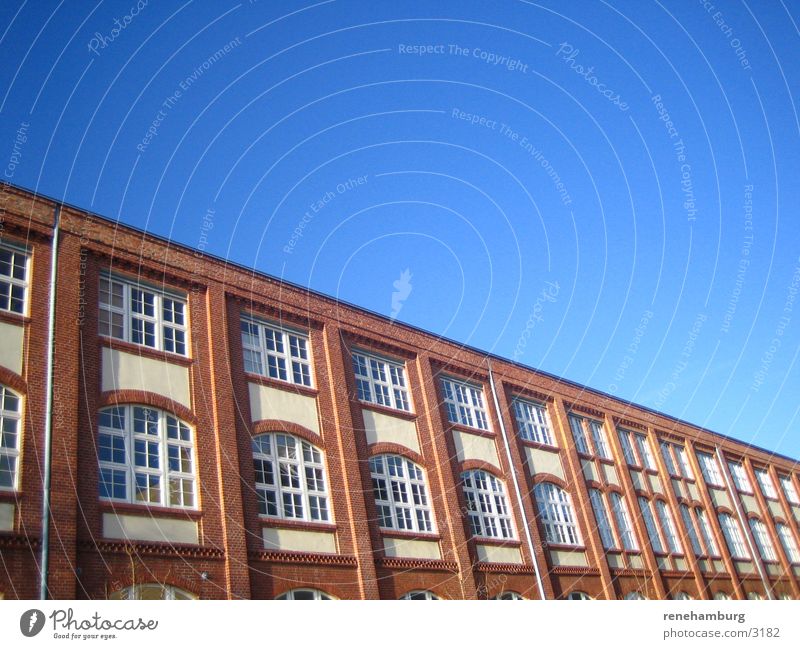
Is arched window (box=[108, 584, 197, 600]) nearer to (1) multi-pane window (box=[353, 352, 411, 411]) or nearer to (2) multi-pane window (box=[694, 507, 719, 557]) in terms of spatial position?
(1) multi-pane window (box=[353, 352, 411, 411])

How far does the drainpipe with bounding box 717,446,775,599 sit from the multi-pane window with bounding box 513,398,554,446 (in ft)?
55.4

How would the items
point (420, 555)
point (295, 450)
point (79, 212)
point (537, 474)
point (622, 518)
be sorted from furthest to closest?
1. point (622, 518)
2. point (537, 474)
3. point (420, 555)
4. point (295, 450)
5. point (79, 212)

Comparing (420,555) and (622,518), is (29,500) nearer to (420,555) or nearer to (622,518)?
(420,555)

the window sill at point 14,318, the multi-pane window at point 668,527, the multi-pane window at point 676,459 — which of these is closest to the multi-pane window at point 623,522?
the multi-pane window at point 668,527

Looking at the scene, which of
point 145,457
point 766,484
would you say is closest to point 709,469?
point 766,484

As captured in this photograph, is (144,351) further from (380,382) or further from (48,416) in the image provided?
(380,382)

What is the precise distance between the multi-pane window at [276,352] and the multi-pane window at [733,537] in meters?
29.5

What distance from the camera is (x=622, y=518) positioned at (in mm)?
37094

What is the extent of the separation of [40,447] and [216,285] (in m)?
8.52

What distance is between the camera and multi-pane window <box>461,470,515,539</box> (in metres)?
29.3

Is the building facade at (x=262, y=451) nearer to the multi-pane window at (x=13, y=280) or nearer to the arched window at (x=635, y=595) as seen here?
the multi-pane window at (x=13, y=280)

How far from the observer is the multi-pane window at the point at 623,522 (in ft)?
119

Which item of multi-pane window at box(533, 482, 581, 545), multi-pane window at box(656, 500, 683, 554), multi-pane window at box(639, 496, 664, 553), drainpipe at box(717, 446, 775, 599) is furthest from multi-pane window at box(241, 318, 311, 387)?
drainpipe at box(717, 446, 775, 599)
